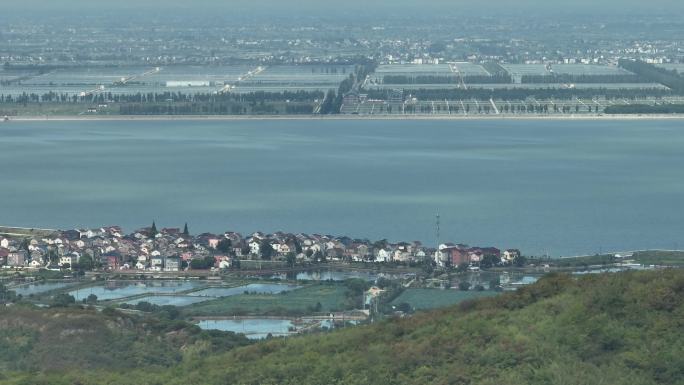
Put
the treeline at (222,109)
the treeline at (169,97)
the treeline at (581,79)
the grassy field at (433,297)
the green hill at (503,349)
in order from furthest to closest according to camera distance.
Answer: the treeline at (581,79) → the treeline at (169,97) → the treeline at (222,109) → the grassy field at (433,297) → the green hill at (503,349)

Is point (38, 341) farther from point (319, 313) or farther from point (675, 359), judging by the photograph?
point (675, 359)

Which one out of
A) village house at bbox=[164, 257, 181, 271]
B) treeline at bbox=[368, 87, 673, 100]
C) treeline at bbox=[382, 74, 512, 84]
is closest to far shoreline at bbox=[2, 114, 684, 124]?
treeline at bbox=[368, 87, 673, 100]

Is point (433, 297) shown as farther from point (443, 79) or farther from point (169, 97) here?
point (443, 79)

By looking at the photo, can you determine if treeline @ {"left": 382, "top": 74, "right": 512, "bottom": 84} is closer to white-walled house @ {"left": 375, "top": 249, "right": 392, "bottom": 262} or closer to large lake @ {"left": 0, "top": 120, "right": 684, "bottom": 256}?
large lake @ {"left": 0, "top": 120, "right": 684, "bottom": 256}

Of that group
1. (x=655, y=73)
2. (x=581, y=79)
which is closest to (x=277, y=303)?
(x=581, y=79)

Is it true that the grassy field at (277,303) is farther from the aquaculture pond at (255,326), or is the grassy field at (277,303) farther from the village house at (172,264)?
the village house at (172,264)

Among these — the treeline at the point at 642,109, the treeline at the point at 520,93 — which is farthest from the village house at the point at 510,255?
the treeline at the point at 520,93
